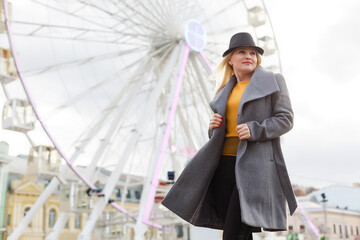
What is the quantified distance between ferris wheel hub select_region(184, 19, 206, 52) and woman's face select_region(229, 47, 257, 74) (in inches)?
455

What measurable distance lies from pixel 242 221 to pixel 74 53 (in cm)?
1244

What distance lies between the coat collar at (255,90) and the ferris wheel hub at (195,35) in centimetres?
1163

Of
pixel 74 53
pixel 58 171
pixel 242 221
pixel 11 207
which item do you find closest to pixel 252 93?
pixel 242 221

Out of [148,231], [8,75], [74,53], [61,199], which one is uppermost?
[74,53]

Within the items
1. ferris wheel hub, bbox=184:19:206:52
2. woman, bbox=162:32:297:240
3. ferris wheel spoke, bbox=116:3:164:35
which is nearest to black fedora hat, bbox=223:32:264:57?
woman, bbox=162:32:297:240

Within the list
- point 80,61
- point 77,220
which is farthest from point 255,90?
point 77,220

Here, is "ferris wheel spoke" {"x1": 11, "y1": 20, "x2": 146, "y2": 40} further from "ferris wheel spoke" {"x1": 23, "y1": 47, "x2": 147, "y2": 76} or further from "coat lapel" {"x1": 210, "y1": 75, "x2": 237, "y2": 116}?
"coat lapel" {"x1": 210, "y1": 75, "x2": 237, "y2": 116}

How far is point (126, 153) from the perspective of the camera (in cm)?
1298

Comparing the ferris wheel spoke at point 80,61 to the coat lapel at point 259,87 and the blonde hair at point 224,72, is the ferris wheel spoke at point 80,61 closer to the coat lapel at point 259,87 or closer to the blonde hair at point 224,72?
the blonde hair at point 224,72

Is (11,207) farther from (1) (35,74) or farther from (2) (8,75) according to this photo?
(1) (35,74)

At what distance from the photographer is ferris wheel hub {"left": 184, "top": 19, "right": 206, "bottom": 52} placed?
14.1m

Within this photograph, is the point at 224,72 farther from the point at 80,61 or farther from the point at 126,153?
the point at 80,61

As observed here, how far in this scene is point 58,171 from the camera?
1272cm

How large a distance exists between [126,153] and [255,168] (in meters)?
10.9
